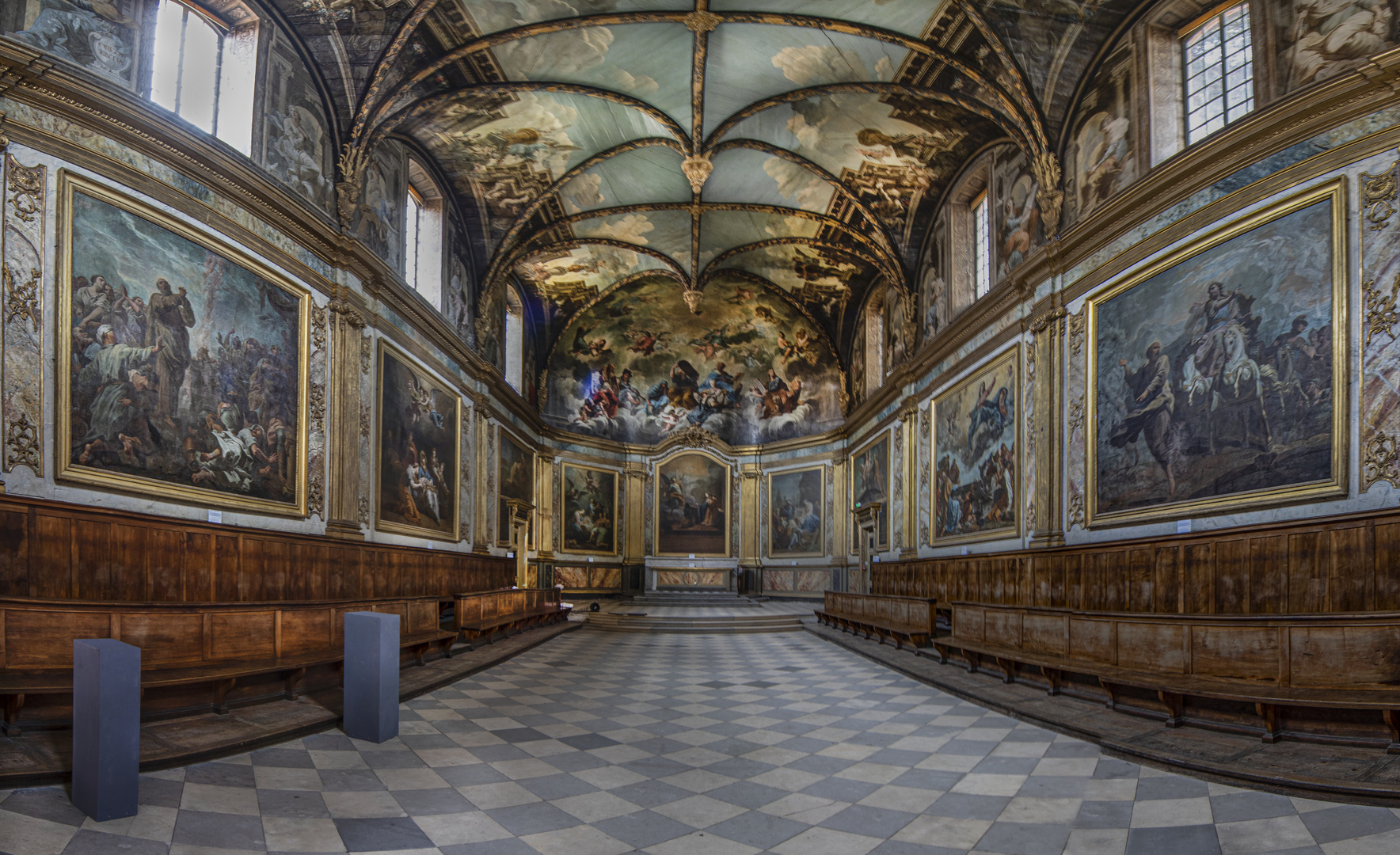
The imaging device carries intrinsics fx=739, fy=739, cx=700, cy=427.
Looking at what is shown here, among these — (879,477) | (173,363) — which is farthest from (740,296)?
(173,363)

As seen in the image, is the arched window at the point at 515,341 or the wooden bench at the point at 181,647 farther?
the arched window at the point at 515,341

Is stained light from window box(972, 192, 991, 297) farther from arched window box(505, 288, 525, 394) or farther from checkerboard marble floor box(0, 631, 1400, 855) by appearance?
arched window box(505, 288, 525, 394)

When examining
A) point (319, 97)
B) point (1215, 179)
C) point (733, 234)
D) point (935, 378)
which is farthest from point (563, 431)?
point (1215, 179)

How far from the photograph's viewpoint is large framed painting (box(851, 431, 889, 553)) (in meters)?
22.2

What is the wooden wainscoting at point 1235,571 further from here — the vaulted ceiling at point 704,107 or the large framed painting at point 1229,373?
the vaulted ceiling at point 704,107

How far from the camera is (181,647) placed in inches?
280

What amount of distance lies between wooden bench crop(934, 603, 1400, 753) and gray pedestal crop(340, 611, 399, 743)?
6.94 m

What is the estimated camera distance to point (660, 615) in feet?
67.9

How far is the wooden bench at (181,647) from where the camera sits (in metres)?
5.98

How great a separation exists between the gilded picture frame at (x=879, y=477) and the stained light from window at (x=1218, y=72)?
41.5 ft

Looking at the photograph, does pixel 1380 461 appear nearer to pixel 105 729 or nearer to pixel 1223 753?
pixel 1223 753

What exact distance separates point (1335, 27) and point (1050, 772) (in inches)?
348

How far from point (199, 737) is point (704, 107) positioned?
47.9 ft

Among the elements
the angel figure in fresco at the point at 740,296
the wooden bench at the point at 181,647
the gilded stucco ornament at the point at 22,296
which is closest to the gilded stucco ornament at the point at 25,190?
the gilded stucco ornament at the point at 22,296
